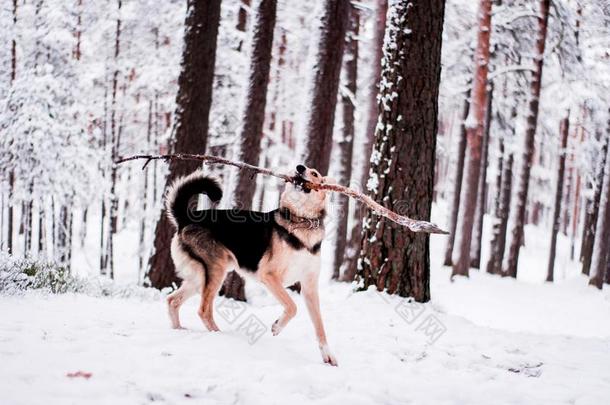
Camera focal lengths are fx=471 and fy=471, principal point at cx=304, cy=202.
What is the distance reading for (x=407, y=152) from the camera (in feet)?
20.4

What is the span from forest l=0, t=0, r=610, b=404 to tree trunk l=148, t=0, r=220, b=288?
0.03 meters

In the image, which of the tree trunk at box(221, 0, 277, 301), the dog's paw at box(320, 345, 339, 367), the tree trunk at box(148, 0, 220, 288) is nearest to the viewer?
the dog's paw at box(320, 345, 339, 367)

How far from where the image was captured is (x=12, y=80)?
13.2 meters

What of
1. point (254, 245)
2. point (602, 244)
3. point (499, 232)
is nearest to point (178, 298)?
point (254, 245)

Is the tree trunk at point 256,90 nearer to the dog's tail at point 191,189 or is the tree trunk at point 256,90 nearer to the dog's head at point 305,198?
the dog's tail at point 191,189

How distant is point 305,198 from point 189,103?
5.04 m

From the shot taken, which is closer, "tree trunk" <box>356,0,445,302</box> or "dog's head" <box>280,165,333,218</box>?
"dog's head" <box>280,165,333,218</box>

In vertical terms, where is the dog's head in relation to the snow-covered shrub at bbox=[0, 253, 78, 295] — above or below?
above

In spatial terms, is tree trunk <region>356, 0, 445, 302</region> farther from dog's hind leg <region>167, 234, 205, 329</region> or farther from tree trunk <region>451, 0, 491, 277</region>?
tree trunk <region>451, 0, 491, 277</region>

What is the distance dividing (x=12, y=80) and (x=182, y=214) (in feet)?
36.2

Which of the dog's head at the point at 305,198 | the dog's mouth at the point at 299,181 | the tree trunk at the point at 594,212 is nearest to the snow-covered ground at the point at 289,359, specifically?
the dog's head at the point at 305,198

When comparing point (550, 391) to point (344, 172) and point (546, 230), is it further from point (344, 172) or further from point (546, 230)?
point (546, 230)

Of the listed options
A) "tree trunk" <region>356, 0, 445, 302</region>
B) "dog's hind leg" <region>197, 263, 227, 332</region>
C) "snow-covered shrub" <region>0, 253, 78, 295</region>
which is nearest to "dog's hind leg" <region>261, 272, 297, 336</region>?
"dog's hind leg" <region>197, 263, 227, 332</region>

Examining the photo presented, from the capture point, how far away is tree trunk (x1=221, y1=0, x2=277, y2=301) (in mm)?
9789
